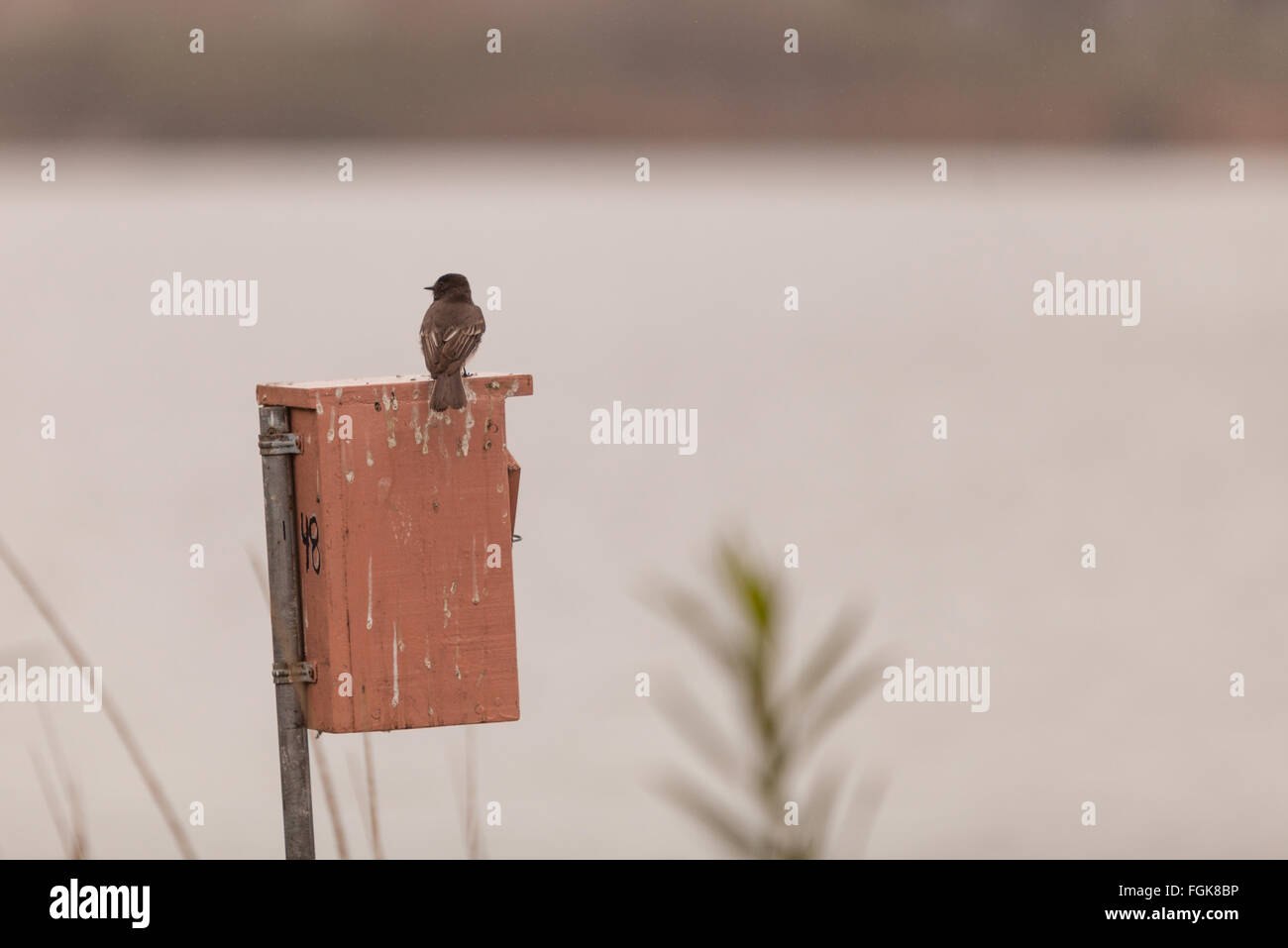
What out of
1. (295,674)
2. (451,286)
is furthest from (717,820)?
(451,286)

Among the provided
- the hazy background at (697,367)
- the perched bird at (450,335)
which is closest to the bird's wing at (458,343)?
the perched bird at (450,335)

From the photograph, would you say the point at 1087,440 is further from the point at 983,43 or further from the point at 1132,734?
the point at 983,43

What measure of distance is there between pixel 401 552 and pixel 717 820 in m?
0.82

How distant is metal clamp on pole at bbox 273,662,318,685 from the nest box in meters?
0.01

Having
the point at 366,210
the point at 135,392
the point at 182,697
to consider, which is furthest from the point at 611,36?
the point at 182,697

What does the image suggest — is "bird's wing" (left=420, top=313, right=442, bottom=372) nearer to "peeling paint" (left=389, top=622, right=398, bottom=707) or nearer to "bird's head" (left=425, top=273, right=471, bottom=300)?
Result: "bird's head" (left=425, top=273, right=471, bottom=300)

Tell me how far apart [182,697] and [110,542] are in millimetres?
Result: 3148

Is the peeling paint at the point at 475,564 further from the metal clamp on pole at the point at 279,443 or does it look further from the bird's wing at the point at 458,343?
the bird's wing at the point at 458,343

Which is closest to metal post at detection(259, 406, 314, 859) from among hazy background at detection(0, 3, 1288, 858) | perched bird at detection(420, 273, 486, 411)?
perched bird at detection(420, 273, 486, 411)

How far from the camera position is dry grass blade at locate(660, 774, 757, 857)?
3.74m

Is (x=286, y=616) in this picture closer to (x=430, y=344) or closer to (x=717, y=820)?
(x=717, y=820)

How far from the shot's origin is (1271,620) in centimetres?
1334

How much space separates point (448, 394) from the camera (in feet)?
13.9

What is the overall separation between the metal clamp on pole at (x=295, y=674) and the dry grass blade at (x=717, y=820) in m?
0.81
